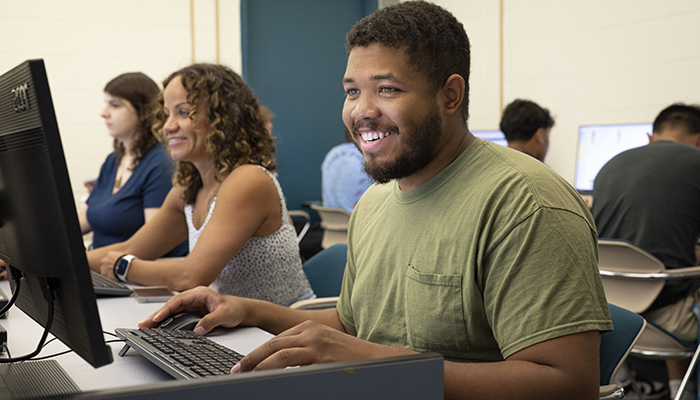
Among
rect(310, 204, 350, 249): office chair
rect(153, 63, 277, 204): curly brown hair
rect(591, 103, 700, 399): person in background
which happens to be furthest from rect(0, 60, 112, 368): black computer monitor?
rect(310, 204, 350, 249): office chair

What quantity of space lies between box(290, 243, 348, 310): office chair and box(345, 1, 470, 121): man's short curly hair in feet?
3.00

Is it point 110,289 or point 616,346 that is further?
point 110,289

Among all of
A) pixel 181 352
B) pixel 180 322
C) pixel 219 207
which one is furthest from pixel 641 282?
pixel 181 352

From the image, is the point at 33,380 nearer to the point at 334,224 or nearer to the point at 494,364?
the point at 494,364

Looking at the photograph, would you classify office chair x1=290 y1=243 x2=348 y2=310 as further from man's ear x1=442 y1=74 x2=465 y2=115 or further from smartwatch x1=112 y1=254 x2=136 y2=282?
man's ear x1=442 y1=74 x2=465 y2=115

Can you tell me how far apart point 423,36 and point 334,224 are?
2867 millimetres

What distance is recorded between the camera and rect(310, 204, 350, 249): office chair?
3.78 m

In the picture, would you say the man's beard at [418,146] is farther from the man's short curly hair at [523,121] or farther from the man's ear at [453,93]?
the man's short curly hair at [523,121]

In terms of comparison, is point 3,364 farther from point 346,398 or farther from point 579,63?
point 579,63

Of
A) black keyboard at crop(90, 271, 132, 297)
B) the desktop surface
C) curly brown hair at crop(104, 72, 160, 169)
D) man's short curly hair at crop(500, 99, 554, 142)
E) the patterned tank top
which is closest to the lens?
the desktop surface

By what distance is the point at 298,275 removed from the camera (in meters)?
1.94

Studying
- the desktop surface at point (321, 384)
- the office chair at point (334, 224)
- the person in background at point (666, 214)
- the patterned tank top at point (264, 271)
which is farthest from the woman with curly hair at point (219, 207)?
the office chair at point (334, 224)

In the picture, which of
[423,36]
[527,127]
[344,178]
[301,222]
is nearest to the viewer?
[423,36]

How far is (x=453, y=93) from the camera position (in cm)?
110
